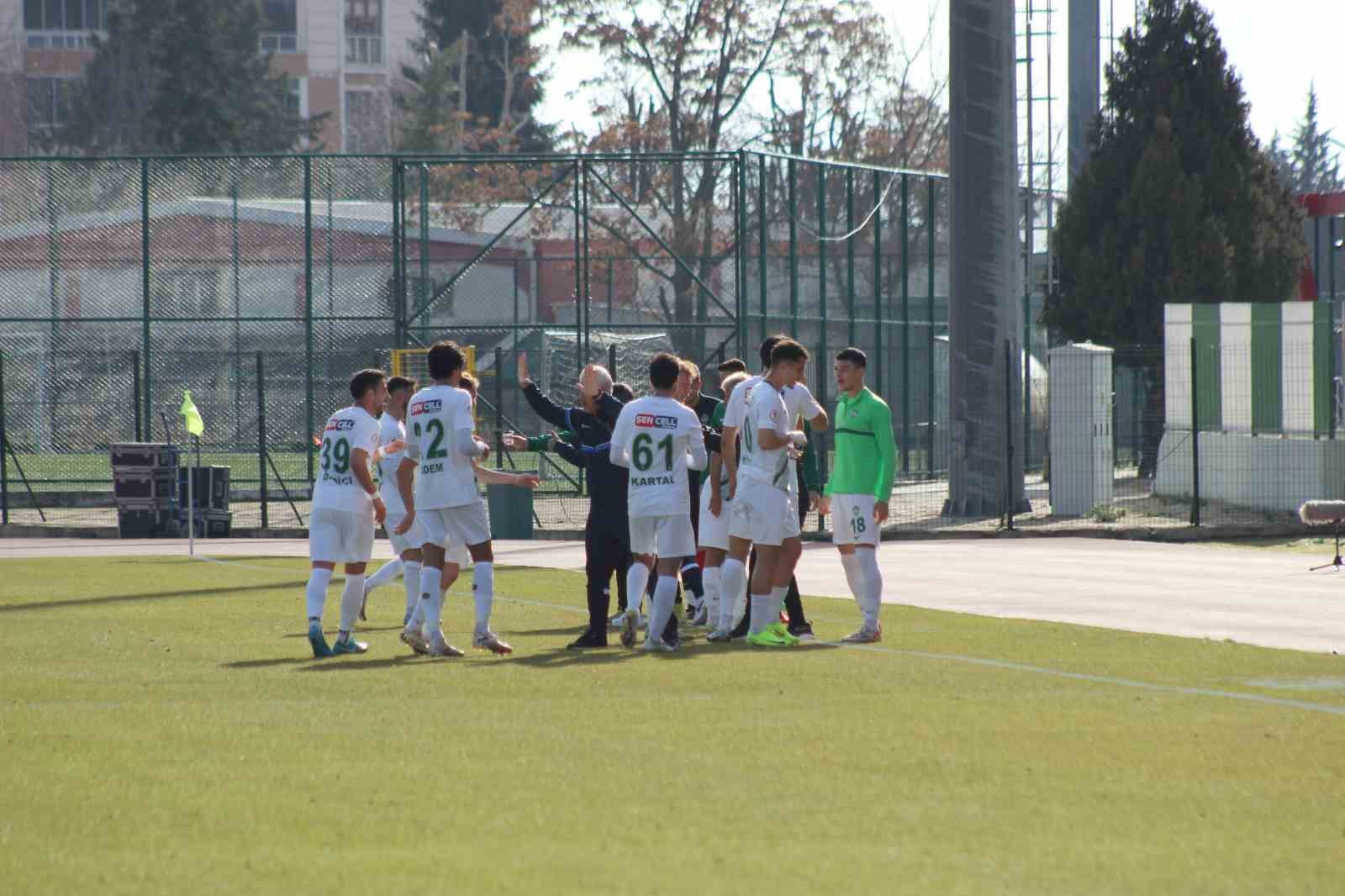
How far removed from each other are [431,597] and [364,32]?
106077 millimetres

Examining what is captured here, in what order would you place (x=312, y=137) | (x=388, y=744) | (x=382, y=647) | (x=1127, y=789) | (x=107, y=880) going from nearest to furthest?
1. (x=107, y=880)
2. (x=1127, y=789)
3. (x=388, y=744)
4. (x=382, y=647)
5. (x=312, y=137)

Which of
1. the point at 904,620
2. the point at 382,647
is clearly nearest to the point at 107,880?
the point at 382,647


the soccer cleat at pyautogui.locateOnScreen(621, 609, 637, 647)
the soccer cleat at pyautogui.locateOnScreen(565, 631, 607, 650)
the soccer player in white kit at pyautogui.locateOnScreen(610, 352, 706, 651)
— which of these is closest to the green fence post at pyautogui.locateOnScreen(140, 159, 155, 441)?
the soccer cleat at pyautogui.locateOnScreen(565, 631, 607, 650)

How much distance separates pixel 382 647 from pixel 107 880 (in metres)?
6.49

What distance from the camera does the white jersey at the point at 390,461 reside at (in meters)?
12.9

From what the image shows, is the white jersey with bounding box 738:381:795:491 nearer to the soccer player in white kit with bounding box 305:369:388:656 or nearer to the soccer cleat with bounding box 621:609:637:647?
the soccer cleat with bounding box 621:609:637:647

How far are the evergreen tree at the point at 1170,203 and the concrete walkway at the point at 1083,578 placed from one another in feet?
39.9

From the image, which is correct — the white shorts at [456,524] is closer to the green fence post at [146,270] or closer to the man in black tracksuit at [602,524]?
the man in black tracksuit at [602,524]

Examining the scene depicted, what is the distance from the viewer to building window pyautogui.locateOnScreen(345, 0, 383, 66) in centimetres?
11269

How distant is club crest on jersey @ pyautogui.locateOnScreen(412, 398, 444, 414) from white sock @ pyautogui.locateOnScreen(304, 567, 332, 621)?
1156mm

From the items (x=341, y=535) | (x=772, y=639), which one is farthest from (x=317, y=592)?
(x=772, y=639)

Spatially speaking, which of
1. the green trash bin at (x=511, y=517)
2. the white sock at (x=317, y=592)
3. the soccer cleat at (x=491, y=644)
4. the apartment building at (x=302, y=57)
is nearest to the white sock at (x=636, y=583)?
the soccer cleat at (x=491, y=644)

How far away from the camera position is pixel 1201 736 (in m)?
8.64

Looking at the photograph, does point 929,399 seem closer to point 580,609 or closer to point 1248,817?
point 580,609
